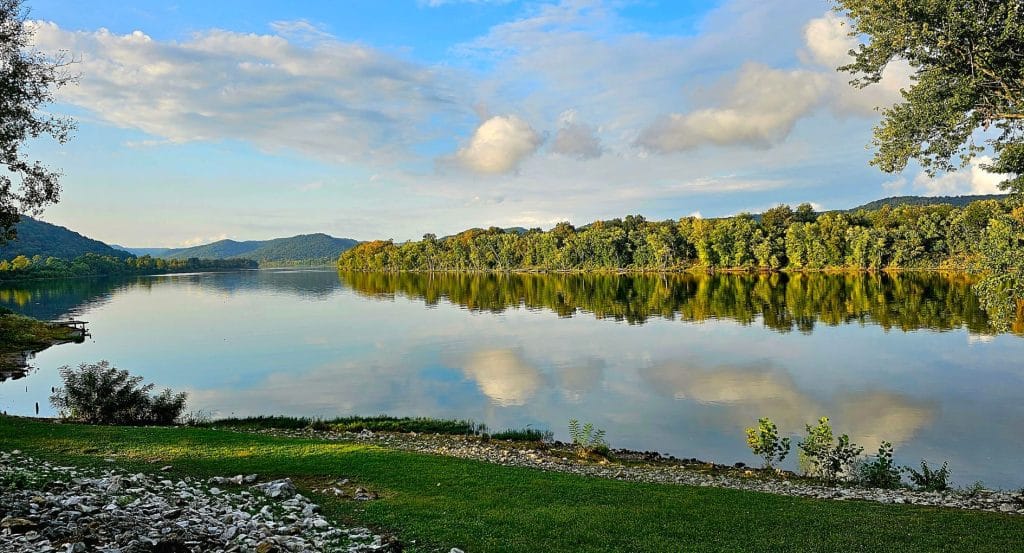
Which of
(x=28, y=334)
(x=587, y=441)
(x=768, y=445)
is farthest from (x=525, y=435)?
(x=28, y=334)

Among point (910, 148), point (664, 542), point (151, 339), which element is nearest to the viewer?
point (664, 542)

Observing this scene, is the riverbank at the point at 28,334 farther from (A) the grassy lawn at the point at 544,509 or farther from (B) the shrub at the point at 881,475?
(B) the shrub at the point at 881,475

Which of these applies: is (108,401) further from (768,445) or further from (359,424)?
(768,445)

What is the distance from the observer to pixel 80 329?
6216 centimetres

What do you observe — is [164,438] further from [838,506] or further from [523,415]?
[838,506]

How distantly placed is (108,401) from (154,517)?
20.3m

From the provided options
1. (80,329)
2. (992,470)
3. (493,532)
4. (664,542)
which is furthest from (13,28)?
(80,329)

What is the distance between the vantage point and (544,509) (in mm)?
11820

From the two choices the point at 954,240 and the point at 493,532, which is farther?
the point at 954,240

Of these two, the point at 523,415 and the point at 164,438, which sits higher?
the point at 164,438

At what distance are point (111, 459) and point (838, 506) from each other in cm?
1837

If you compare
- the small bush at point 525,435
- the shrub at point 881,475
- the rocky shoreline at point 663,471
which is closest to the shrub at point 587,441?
the rocky shoreline at point 663,471

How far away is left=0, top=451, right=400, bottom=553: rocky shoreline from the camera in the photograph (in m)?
7.80

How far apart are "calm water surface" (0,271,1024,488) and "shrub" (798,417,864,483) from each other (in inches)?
119
